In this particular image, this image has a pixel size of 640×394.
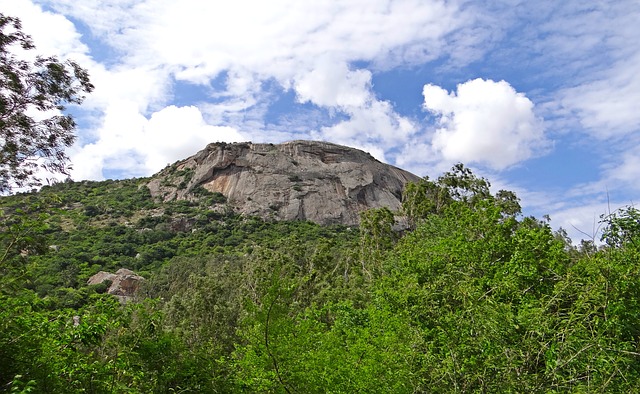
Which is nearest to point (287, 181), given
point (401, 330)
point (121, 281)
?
point (121, 281)

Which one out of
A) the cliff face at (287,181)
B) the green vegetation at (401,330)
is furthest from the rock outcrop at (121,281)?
the green vegetation at (401,330)

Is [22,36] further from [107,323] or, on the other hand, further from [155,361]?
[155,361]

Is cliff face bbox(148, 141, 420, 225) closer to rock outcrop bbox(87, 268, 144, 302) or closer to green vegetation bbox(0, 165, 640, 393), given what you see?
rock outcrop bbox(87, 268, 144, 302)

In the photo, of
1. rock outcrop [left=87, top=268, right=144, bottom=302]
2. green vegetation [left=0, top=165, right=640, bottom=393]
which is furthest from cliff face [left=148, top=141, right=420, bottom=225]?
green vegetation [left=0, top=165, right=640, bottom=393]

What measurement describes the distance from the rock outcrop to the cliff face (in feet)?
141

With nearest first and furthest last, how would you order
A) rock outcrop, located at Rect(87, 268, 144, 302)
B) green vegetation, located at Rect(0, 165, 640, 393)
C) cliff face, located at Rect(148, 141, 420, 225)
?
green vegetation, located at Rect(0, 165, 640, 393)
rock outcrop, located at Rect(87, 268, 144, 302)
cliff face, located at Rect(148, 141, 420, 225)

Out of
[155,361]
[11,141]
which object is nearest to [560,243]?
[155,361]

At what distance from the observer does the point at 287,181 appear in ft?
377

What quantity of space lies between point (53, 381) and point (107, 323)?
129 centimetres

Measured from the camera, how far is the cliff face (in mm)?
107625

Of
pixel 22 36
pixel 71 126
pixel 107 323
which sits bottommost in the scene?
pixel 107 323

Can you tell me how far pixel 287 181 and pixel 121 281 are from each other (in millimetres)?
58655

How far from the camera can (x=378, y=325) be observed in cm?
1563

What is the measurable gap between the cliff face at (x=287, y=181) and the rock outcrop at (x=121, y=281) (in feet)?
141
